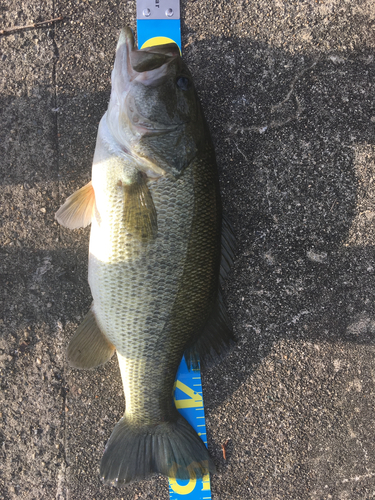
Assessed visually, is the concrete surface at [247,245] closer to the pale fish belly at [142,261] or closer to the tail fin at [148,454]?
the tail fin at [148,454]

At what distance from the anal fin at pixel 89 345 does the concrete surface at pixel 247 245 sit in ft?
0.85

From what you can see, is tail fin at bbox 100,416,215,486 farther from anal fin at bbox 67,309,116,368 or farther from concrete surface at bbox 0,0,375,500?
anal fin at bbox 67,309,116,368

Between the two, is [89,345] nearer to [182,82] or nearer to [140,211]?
[140,211]

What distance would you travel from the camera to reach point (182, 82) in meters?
1.60

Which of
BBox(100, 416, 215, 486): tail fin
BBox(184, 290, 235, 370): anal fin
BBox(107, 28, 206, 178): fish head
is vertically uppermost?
BBox(107, 28, 206, 178): fish head

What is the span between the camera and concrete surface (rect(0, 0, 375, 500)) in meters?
2.02

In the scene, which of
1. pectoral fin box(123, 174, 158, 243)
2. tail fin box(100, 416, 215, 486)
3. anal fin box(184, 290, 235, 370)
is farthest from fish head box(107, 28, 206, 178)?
tail fin box(100, 416, 215, 486)

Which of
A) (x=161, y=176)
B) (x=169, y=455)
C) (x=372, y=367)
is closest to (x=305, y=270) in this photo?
(x=372, y=367)

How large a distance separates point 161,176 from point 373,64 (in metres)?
1.77

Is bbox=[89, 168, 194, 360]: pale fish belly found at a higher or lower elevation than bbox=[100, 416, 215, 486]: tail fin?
higher

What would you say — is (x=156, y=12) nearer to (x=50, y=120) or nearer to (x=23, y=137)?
(x=50, y=120)

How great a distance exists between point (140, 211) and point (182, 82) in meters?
0.69

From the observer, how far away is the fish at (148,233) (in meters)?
1.56

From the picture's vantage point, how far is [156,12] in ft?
6.72
